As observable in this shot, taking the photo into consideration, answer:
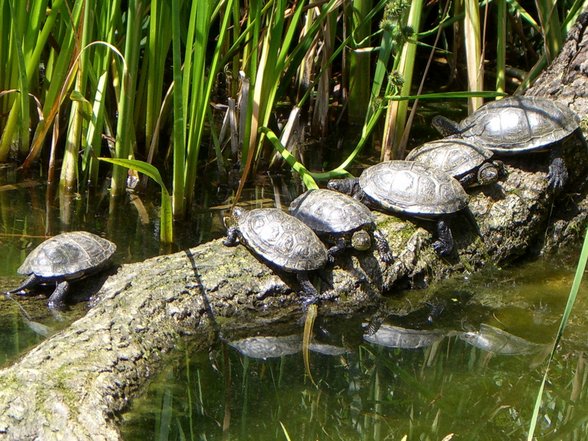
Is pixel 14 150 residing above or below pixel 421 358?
above

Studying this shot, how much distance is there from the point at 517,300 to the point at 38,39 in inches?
133

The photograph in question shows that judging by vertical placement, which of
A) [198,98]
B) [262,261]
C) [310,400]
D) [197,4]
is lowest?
[310,400]

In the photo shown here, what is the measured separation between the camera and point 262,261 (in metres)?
4.25

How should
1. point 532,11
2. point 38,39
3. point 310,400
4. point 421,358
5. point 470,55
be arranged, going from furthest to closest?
point 532,11, point 470,55, point 38,39, point 421,358, point 310,400

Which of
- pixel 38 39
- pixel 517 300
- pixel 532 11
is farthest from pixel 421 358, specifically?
pixel 532 11

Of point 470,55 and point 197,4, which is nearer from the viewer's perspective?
point 197,4

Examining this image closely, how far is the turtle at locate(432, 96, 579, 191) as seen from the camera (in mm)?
4848

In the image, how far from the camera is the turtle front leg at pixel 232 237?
4.30 metres

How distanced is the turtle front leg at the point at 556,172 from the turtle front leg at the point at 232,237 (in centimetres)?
201

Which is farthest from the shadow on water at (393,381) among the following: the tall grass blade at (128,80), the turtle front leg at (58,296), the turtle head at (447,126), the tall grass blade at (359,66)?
the tall grass blade at (359,66)

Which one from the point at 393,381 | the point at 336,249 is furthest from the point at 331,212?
the point at 393,381

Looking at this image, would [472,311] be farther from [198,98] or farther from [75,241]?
[75,241]

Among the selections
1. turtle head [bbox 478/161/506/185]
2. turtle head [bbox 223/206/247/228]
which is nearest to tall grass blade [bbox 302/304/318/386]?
turtle head [bbox 223/206/247/228]

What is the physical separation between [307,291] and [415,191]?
0.85m
